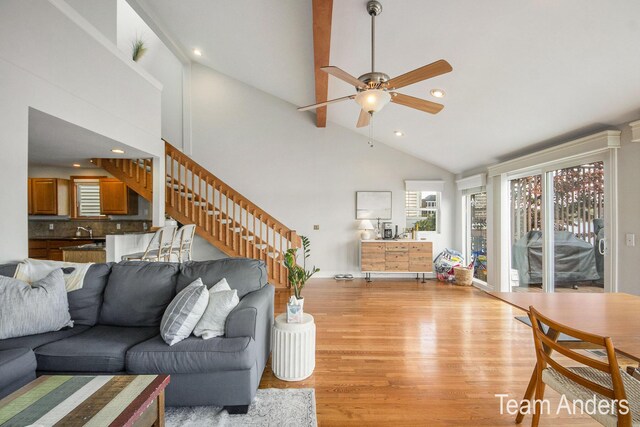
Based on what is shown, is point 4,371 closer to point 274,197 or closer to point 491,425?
point 491,425

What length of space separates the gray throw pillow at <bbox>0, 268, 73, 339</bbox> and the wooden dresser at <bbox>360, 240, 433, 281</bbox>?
14.7 ft

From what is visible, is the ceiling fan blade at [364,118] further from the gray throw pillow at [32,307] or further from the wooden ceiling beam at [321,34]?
the gray throw pillow at [32,307]

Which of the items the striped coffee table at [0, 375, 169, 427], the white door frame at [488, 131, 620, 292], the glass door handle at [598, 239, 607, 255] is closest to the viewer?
the striped coffee table at [0, 375, 169, 427]

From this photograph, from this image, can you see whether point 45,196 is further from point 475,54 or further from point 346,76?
point 475,54

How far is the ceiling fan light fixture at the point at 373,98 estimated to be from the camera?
83.5 inches

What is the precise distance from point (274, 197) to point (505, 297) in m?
4.77

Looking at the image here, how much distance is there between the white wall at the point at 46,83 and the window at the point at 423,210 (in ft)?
17.1

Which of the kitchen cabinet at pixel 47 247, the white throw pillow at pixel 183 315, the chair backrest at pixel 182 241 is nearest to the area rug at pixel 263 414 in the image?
the white throw pillow at pixel 183 315

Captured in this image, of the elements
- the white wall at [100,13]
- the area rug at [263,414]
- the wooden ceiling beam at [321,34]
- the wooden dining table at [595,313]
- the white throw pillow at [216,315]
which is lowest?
the area rug at [263,414]

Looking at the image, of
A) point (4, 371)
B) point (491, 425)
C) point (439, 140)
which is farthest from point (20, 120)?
point (439, 140)

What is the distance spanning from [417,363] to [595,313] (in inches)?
53.7

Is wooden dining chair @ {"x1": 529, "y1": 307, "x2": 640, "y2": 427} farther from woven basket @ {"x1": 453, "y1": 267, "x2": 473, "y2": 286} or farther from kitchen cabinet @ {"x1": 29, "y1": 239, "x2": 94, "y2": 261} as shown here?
kitchen cabinet @ {"x1": 29, "y1": 239, "x2": 94, "y2": 261}

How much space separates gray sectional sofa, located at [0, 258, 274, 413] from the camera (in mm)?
1783

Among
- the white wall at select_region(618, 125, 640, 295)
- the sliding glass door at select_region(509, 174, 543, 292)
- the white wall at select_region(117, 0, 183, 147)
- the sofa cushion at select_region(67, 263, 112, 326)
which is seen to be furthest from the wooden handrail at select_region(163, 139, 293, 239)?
the white wall at select_region(618, 125, 640, 295)
